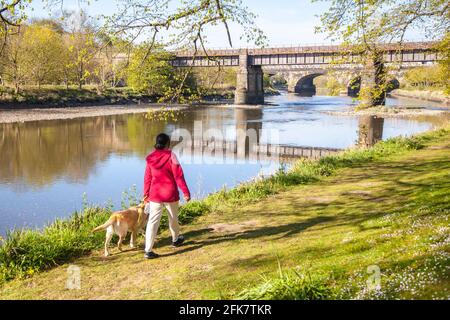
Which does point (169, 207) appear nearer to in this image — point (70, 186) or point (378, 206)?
point (378, 206)

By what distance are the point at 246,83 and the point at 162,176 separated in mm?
76609

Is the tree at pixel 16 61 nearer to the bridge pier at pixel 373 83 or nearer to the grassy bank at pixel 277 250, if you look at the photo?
the bridge pier at pixel 373 83

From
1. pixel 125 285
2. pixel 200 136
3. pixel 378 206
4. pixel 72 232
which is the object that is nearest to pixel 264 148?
pixel 200 136

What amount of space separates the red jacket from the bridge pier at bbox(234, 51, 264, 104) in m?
76.4

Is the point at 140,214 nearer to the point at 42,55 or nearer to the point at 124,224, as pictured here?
the point at 124,224

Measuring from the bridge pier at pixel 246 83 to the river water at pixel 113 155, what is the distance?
31.9 m

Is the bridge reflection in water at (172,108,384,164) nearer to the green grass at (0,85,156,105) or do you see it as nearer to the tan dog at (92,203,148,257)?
the tan dog at (92,203,148,257)

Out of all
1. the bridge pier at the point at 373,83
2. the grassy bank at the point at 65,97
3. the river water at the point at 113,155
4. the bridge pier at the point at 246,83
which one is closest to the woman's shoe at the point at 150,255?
the river water at the point at 113,155

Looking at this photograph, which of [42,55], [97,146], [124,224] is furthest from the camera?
[42,55]

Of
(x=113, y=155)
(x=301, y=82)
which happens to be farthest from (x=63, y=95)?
(x=301, y=82)

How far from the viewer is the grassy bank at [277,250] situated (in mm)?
5609

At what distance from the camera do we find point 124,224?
864 cm

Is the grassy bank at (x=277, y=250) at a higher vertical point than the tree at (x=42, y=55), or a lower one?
lower
